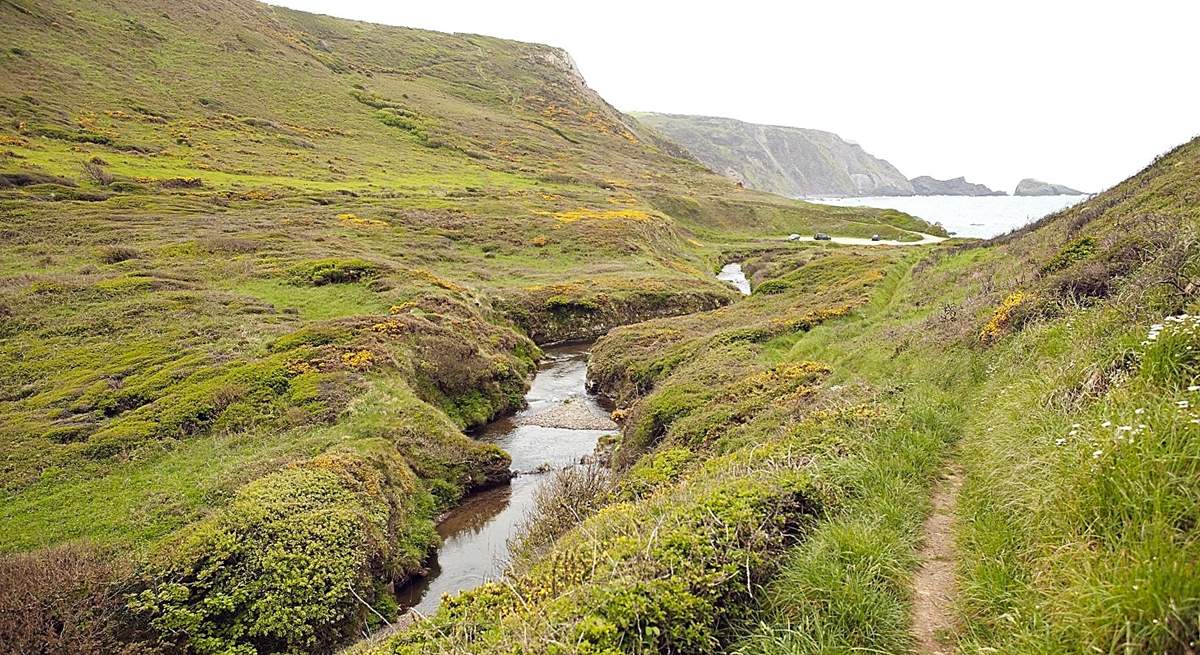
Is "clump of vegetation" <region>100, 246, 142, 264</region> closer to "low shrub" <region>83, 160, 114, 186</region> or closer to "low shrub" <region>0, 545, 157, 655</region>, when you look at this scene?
"low shrub" <region>83, 160, 114, 186</region>

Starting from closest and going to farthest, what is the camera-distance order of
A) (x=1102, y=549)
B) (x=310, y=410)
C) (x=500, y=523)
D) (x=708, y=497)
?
(x=1102, y=549)
(x=708, y=497)
(x=500, y=523)
(x=310, y=410)

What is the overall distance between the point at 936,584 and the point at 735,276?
69080mm

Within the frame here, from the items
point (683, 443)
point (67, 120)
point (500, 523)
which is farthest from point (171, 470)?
point (67, 120)

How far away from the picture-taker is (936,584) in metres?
6.41

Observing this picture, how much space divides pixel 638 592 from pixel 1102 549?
162 inches

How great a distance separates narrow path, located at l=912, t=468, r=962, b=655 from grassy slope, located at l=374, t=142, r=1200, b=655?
16 centimetres

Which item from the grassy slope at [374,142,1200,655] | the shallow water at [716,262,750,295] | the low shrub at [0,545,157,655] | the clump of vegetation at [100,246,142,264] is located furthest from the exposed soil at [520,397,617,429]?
the shallow water at [716,262,750,295]

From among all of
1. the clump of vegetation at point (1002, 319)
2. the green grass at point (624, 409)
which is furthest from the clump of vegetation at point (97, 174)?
the clump of vegetation at point (1002, 319)

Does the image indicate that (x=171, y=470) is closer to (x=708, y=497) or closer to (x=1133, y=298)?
(x=708, y=497)

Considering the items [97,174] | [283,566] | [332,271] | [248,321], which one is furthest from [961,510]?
[97,174]

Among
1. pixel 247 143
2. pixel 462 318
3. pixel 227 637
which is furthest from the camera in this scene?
pixel 247 143

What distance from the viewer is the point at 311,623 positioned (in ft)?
42.8

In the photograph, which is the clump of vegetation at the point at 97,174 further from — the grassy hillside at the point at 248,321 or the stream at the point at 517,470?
the stream at the point at 517,470

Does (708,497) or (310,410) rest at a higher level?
(708,497)
